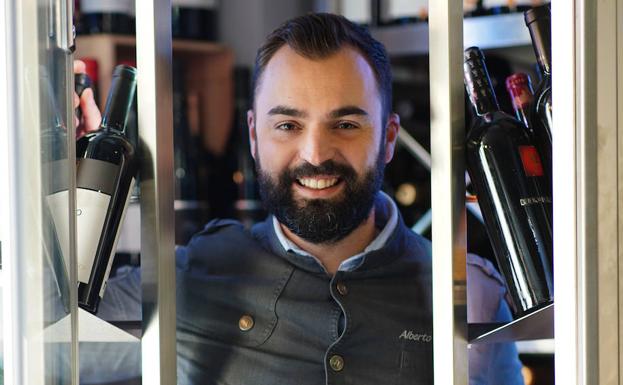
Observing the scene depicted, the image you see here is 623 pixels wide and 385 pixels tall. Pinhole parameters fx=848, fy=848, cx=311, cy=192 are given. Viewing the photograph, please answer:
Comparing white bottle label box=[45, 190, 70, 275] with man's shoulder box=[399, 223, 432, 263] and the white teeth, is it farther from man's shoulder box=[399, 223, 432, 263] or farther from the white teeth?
man's shoulder box=[399, 223, 432, 263]

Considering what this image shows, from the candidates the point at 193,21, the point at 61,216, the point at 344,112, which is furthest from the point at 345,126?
the point at 193,21

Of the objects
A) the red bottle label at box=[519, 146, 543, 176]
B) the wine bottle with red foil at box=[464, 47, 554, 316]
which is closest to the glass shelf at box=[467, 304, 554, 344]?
the wine bottle with red foil at box=[464, 47, 554, 316]

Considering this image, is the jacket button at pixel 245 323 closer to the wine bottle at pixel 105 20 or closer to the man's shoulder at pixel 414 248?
the man's shoulder at pixel 414 248

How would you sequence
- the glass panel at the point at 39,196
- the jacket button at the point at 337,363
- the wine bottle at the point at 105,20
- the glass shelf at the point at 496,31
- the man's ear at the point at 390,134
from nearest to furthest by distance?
the glass panel at the point at 39,196 → the jacket button at the point at 337,363 → the man's ear at the point at 390,134 → the glass shelf at the point at 496,31 → the wine bottle at the point at 105,20

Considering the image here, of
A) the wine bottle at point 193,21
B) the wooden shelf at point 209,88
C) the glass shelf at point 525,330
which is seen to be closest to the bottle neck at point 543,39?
the glass shelf at point 525,330

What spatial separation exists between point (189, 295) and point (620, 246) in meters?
0.56

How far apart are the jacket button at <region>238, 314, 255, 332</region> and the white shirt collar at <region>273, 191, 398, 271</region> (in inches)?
4.2

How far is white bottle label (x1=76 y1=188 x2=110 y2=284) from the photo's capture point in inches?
31.8

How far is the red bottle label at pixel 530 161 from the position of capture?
820 mm

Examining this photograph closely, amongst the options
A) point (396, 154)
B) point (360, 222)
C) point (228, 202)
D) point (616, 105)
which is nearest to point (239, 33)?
point (228, 202)

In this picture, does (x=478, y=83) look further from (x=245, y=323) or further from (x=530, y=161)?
(x=245, y=323)

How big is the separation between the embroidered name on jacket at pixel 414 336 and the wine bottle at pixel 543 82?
28 centimetres

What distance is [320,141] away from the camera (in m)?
1.00

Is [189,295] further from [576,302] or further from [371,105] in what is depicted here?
[576,302]
